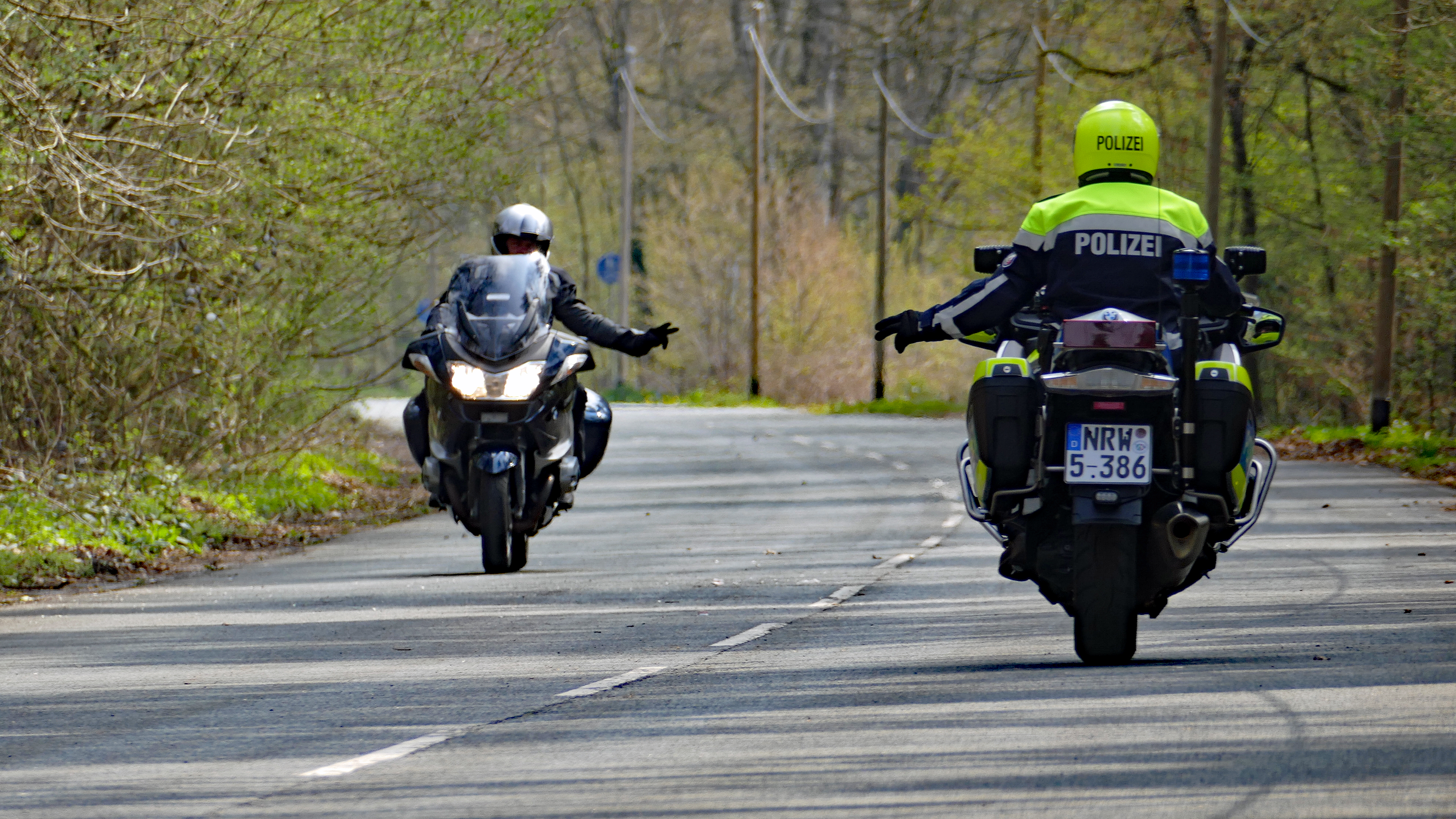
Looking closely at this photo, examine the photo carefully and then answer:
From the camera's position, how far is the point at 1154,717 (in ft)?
24.5

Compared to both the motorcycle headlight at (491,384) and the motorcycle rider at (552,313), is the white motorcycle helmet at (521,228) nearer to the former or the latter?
the motorcycle rider at (552,313)

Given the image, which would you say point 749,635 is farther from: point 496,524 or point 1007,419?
point 496,524

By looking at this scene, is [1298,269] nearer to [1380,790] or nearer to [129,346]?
[129,346]

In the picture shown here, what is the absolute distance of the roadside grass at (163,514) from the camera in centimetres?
1457

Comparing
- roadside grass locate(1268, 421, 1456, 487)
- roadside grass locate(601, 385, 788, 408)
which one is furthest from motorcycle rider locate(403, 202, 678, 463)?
roadside grass locate(601, 385, 788, 408)

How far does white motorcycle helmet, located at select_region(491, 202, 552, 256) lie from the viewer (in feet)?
43.5

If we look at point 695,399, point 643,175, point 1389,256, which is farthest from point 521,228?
point 643,175

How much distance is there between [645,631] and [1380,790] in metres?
4.96

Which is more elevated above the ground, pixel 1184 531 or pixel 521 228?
pixel 521 228

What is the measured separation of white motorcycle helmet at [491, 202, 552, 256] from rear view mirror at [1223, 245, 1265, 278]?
17.6ft

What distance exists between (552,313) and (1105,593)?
5389mm

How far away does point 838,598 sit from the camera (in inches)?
477

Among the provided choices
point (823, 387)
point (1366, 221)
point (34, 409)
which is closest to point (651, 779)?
point (34, 409)

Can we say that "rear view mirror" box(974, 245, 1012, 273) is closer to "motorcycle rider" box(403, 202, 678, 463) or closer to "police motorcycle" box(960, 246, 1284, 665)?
"police motorcycle" box(960, 246, 1284, 665)
